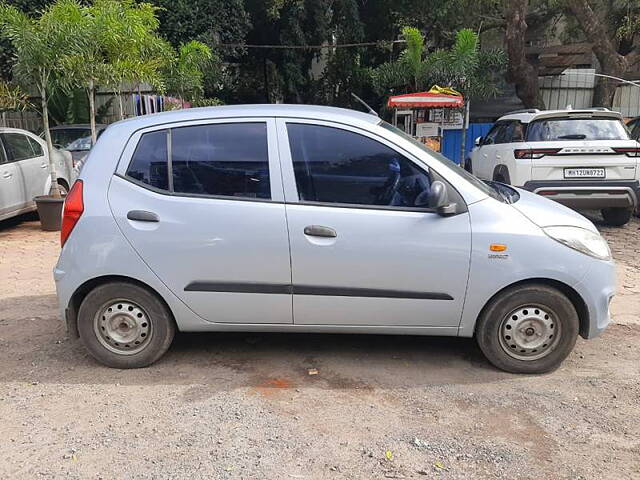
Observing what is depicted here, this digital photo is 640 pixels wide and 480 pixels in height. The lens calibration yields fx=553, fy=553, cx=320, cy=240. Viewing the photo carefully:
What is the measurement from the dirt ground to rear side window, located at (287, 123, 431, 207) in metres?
1.22

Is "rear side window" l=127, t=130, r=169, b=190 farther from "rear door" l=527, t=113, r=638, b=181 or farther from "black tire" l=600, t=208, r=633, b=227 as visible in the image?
"black tire" l=600, t=208, r=633, b=227

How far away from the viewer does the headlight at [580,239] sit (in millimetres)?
3613

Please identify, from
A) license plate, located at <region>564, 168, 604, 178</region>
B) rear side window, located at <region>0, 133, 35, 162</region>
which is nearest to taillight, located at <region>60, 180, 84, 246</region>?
rear side window, located at <region>0, 133, 35, 162</region>

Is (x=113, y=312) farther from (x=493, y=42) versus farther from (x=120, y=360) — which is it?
(x=493, y=42)

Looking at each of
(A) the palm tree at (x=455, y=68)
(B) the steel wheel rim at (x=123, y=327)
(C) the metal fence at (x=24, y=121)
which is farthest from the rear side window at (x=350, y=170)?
(C) the metal fence at (x=24, y=121)

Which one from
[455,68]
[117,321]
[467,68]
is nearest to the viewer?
[117,321]

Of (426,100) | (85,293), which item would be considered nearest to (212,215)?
(85,293)

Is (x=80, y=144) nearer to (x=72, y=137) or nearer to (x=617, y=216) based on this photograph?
(x=72, y=137)

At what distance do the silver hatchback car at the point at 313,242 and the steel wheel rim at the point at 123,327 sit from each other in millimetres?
13

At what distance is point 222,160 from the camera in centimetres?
371

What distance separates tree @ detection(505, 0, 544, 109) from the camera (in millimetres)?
14172

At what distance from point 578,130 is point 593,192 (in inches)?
33.7

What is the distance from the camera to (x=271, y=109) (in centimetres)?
380

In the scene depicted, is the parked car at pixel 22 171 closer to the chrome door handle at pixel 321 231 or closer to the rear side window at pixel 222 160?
the rear side window at pixel 222 160
